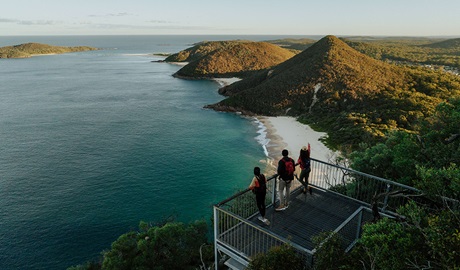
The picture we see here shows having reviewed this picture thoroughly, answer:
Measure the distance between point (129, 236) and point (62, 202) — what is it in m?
14.0

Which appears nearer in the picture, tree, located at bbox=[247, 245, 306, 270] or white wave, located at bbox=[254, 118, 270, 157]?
tree, located at bbox=[247, 245, 306, 270]

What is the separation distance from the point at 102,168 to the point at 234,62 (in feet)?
305

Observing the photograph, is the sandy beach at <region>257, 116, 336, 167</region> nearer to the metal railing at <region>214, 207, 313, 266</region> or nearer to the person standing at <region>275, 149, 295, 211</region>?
the person standing at <region>275, 149, 295, 211</region>

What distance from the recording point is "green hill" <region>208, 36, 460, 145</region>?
4750 cm

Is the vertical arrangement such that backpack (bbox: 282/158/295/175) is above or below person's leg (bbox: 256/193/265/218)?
above

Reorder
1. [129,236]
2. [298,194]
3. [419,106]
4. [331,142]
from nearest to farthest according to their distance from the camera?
[298,194], [129,236], [331,142], [419,106]

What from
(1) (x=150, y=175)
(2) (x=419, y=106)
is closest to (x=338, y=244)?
(1) (x=150, y=175)

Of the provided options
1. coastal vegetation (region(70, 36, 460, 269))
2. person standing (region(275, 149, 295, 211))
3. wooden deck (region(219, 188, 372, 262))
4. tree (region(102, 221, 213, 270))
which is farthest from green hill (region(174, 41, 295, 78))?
person standing (region(275, 149, 295, 211))

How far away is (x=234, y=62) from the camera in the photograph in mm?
121062

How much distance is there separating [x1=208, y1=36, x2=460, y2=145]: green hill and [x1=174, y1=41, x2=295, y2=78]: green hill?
39.2 meters

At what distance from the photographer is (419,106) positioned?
48.9 meters

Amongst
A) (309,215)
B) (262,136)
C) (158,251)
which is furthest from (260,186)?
(262,136)

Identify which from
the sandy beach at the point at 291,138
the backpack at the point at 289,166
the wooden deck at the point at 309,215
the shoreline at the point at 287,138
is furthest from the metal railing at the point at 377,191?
the sandy beach at the point at 291,138

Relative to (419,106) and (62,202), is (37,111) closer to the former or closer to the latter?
(62,202)
